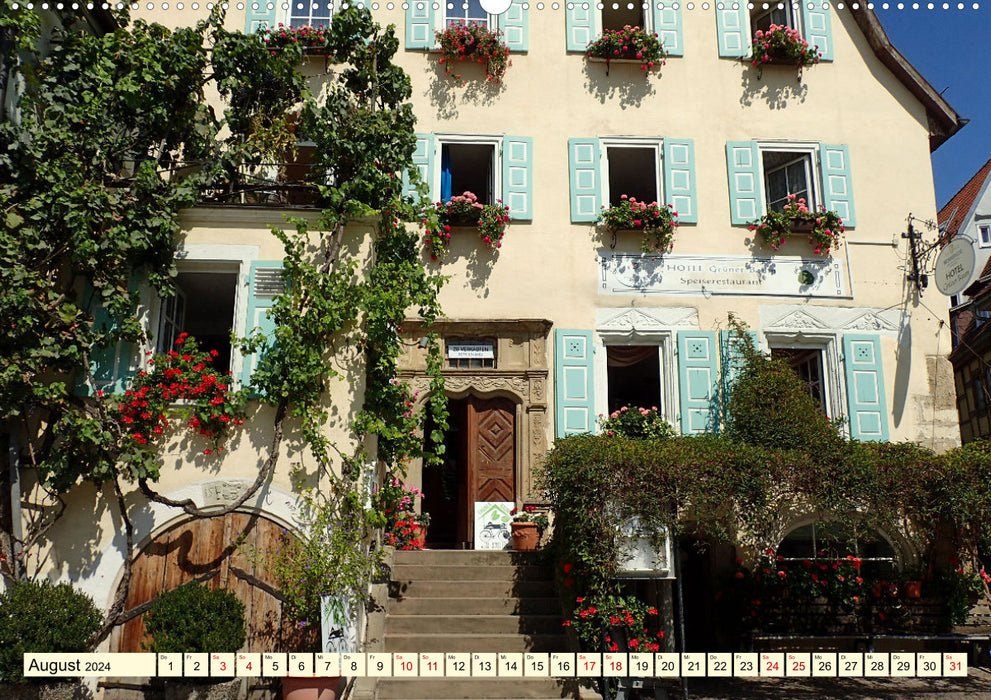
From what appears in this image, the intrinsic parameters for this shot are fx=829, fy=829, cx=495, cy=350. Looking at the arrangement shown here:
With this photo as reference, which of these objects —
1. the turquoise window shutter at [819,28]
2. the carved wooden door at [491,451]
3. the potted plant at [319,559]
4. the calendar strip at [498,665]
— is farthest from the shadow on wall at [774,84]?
the potted plant at [319,559]

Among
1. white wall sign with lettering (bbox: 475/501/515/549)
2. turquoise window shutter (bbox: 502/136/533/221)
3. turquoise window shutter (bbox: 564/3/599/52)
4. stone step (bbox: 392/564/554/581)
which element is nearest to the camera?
stone step (bbox: 392/564/554/581)

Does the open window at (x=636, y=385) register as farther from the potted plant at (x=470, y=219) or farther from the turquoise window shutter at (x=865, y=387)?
the potted plant at (x=470, y=219)

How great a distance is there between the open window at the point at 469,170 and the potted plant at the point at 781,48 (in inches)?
142

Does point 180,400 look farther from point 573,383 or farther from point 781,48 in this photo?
point 781,48

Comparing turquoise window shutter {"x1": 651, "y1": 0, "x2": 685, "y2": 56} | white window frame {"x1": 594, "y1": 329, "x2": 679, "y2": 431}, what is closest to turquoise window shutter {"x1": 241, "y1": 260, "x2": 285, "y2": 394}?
white window frame {"x1": 594, "y1": 329, "x2": 679, "y2": 431}

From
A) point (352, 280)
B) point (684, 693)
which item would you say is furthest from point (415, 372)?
point (684, 693)

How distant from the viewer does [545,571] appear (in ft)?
26.7

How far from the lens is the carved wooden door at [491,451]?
9664 mm

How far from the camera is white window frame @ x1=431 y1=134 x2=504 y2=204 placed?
33.3ft

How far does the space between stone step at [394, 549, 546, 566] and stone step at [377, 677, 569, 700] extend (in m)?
1.68

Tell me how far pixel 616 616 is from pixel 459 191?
692 centimetres

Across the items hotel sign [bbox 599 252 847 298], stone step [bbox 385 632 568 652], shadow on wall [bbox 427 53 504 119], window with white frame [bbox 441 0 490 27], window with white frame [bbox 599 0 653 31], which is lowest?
stone step [bbox 385 632 568 652]

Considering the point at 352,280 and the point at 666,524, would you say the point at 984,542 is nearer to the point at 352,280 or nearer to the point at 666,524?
the point at 666,524

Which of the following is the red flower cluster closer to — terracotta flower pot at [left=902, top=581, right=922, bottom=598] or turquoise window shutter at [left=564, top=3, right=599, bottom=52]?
turquoise window shutter at [left=564, top=3, right=599, bottom=52]
